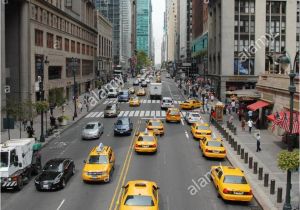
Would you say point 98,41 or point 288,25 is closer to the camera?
point 288,25

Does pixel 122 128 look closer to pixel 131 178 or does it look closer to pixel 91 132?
pixel 91 132

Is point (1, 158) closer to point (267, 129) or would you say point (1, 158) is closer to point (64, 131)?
point (64, 131)

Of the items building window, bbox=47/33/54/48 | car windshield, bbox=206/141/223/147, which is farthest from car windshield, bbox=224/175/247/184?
building window, bbox=47/33/54/48

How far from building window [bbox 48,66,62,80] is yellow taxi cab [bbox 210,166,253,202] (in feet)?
153

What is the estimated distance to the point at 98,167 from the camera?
2488 centimetres

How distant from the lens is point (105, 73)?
134m

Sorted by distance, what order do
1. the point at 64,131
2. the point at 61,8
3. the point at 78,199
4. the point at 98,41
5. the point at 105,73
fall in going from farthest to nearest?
the point at 105,73 < the point at 98,41 < the point at 61,8 < the point at 64,131 < the point at 78,199

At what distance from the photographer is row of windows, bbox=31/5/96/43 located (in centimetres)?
5853

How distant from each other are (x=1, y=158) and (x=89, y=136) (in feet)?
52.9

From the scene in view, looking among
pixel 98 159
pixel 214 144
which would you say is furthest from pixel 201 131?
pixel 98 159

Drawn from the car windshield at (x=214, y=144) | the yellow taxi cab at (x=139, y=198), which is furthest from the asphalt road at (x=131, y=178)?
the yellow taxi cab at (x=139, y=198)

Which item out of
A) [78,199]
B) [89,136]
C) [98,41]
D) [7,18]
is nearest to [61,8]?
[7,18]

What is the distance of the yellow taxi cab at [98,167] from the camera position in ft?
80.3

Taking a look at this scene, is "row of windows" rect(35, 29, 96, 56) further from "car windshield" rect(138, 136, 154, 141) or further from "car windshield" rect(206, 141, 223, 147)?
"car windshield" rect(206, 141, 223, 147)
